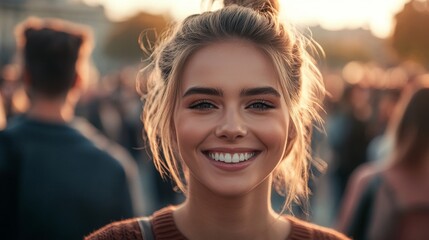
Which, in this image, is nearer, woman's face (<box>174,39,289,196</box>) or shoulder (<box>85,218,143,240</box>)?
woman's face (<box>174,39,289,196</box>)

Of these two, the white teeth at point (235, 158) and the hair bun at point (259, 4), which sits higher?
the hair bun at point (259, 4)

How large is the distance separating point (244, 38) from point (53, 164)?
5.30 feet

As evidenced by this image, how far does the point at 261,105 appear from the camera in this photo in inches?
115

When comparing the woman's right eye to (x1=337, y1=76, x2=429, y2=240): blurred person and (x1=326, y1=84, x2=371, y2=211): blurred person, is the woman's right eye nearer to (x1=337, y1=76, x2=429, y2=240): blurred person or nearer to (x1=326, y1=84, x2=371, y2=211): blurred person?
(x1=337, y1=76, x2=429, y2=240): blurred person

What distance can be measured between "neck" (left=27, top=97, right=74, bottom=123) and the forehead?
1.61 meters

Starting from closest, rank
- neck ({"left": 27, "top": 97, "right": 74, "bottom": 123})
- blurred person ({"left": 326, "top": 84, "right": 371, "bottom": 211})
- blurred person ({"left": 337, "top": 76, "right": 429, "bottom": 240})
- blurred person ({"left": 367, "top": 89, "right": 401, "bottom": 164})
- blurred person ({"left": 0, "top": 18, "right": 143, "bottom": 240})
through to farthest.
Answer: blurred person ({"left": 0, "top": 18, "right": 143, "bottom": 240}), neck ({"left": 27, "top": 97, "right": 74, "bottom": 123}), blurred person ({"left": 337, "top": 76, "right": 429, "bottom": 240}), blurred person ({"left": 367, "top": 89, "right": 401, "bottom": 164}), blurred person ({"left": 326, "top": 84, "right": 371, "bottom": 211})

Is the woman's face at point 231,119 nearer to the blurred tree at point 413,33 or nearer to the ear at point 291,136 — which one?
the ear at point 291,136

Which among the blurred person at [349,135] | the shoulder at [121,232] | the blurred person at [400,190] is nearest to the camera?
the shoulder at [121,232]

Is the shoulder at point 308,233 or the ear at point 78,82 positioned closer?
the shoulder at point 308,233

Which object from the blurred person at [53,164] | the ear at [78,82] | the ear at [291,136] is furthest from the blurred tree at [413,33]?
the ear at [291,136]

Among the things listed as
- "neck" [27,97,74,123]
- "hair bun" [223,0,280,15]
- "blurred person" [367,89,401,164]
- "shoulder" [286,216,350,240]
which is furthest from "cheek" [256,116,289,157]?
"blurred person" [367,89,401,164]

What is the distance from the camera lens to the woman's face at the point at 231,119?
2.85 meters

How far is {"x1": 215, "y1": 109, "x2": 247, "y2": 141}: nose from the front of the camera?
9.27 feet

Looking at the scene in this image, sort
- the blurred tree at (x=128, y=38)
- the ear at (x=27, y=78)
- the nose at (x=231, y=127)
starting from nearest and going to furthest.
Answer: the nose at (x=231, y=127) < the ear at (x=27, y=78) < the blurred tree at (x=128, y=38)
